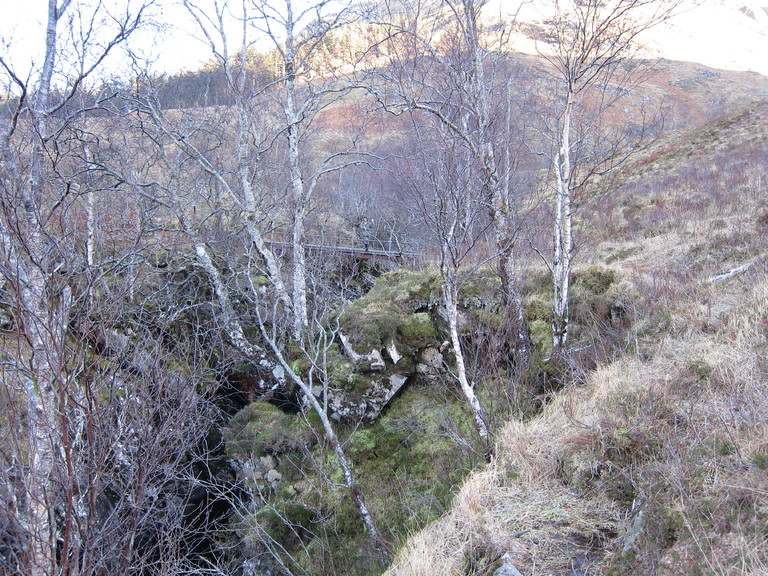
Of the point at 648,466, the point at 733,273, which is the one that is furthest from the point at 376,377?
the point at 733,273

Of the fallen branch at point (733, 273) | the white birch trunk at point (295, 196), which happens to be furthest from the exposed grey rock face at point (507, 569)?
the white birch trunk at point (295, 196)

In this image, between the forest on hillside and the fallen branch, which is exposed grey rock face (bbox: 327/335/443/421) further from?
the fallen branch

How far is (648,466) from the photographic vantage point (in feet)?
11.7

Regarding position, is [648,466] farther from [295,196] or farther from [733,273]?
[295,196]

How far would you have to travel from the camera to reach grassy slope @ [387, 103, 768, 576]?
114 inches

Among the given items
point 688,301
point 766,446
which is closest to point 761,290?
point 688,301

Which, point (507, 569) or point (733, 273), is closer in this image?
point (507, 569)

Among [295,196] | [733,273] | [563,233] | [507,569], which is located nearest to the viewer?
[507,569]

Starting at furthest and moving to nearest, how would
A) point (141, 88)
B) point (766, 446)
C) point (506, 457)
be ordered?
point (141, 88)
point (506, 457)
point (766, 446)

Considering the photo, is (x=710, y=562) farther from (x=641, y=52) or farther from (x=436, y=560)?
(x=641, y=52)

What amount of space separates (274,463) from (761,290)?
6989 millimetres

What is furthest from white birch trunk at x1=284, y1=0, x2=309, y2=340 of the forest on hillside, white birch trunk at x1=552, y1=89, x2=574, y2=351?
white birch trunk at x1=552, y1=89, x2=574, y2=351

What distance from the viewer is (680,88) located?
39.0 metres

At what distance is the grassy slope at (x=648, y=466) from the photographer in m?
2.90
